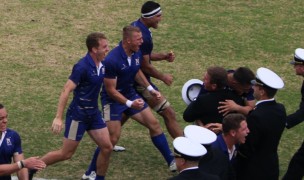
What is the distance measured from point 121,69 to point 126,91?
38 cm

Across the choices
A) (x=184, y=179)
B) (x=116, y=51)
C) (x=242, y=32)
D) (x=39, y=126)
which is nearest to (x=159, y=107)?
(x=116, y=51)

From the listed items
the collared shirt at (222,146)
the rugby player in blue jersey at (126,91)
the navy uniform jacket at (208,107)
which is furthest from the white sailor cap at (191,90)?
the collared shirt at (222,146)

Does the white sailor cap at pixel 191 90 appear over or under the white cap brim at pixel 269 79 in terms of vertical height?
under

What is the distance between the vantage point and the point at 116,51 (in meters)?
10.8

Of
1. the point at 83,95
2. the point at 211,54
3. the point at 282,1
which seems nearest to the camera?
the point at 83,95

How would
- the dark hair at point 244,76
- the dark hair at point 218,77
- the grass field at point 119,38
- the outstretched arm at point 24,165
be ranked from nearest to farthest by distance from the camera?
the outstretched arm at point 24,165
the dark hair at point 218,77
the dark hair at point 244,76
the grass field at point 119,38

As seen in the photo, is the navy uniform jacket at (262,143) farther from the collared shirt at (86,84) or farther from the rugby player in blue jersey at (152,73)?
the rugby player in blue jersey at (152,73)

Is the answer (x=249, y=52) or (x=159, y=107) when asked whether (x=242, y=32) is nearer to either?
(x=249, y=52)

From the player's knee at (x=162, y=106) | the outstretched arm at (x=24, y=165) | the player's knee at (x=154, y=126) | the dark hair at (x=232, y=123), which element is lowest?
the player's knee at (x=154, y=126)

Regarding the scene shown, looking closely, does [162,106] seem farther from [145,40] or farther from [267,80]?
[267,80]

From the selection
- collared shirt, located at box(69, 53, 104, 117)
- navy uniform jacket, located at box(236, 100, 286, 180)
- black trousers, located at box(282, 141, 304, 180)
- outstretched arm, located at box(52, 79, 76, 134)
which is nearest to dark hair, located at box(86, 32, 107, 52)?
collared shirt, located at box(69, 53, 104, 117)

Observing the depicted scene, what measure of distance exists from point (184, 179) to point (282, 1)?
A: 12040 millimetres

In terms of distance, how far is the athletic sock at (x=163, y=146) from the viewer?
1113cm

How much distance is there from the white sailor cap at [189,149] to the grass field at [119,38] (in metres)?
3.59
